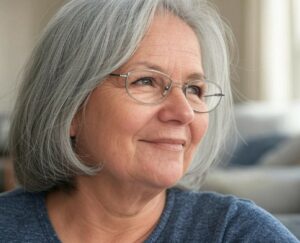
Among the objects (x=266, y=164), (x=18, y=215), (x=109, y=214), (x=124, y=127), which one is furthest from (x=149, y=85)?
(x=266, y=164)

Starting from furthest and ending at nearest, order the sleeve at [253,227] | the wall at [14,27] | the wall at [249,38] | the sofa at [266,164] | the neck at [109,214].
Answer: the wall at [14,27] < the wall at [249,38] < the sofa at [266,164] < the neck at [109,214] < the sleeve at [253,227]

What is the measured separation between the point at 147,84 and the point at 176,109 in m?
0.09

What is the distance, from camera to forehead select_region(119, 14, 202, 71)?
1.27m

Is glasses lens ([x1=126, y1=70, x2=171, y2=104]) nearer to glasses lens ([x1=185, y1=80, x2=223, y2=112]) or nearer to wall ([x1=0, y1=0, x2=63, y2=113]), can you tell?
glasses lens ([x1=185, y1=80, x2=223, y2=112])

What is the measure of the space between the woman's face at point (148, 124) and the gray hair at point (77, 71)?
0.10 feet

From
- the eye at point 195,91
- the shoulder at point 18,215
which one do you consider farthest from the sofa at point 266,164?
the shoulder at point 18,215

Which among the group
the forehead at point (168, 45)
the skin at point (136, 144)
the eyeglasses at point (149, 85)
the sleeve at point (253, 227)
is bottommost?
the sleeve at point (253, 227)

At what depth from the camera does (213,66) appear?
1453mm

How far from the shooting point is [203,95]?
54.4 inches

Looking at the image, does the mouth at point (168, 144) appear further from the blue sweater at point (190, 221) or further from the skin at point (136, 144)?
the blue sweater at point (190, 221)

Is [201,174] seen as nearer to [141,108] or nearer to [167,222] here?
[167,222]

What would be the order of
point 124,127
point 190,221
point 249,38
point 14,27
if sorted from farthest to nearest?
point 14,27 < point 249,38 < point 190,221 < point 124,127

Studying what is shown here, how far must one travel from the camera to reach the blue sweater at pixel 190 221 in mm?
1265

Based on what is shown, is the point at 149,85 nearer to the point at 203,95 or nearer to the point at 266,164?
the point at 203,95
